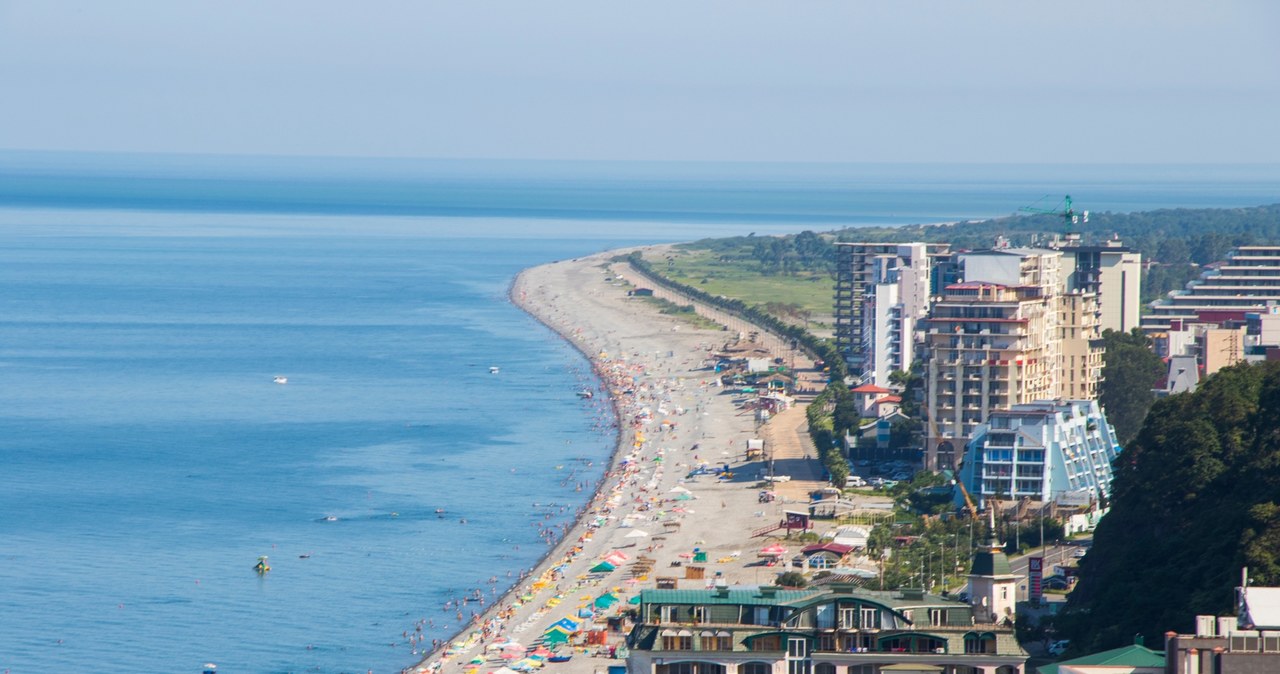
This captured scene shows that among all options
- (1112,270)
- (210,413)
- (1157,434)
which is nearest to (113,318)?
(210,413)

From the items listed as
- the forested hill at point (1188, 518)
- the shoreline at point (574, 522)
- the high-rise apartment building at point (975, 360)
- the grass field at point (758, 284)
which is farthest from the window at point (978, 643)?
the grass field at point (758, 284)

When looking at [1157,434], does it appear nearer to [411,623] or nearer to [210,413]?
[411,623]

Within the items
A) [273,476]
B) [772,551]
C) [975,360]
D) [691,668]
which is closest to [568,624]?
[772,551]

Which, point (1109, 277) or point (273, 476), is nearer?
point (273, 476)

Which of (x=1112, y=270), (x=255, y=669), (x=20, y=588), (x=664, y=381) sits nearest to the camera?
(x=255, y=669)

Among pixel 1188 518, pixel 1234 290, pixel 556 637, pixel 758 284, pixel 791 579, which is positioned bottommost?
pixel 556 637

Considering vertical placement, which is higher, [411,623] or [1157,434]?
[1157,434]

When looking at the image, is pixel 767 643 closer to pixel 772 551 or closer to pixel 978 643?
pixel 978 643
